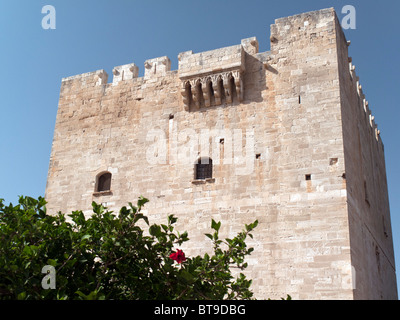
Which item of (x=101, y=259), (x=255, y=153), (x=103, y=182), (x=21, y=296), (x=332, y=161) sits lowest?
(x=21, y=296)

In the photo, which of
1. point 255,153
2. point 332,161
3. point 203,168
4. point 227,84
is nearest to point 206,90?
point 227,84

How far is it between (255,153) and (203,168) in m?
1.44

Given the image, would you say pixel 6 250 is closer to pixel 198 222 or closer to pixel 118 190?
pixel 198 222

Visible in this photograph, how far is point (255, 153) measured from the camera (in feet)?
38.5

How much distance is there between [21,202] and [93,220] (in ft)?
3.43

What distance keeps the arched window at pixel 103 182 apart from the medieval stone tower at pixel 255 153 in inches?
1.2

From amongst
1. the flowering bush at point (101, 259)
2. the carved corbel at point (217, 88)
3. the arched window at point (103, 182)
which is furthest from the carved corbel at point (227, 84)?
the flowering bush at point (101, 259)

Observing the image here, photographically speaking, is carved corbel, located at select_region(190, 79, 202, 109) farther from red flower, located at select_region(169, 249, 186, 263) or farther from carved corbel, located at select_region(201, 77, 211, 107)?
red flower, located at select_region(169, 249, 186, 263)

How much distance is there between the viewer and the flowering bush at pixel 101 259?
18.1 ft

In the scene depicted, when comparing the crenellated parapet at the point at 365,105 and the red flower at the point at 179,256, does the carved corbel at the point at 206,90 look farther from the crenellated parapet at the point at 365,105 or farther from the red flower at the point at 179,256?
the red flower at the point at 179,256


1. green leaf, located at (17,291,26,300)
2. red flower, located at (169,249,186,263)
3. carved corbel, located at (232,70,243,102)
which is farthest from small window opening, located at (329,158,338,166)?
green leaf, located at (17,291,26,300)

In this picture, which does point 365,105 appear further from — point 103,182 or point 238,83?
point 103,182

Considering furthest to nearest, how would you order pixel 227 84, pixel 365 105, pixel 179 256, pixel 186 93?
pixel 365 105 < pixel 186 93 < pixel 227 84 < pixel 179 256

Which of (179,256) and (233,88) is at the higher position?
(233,88)
